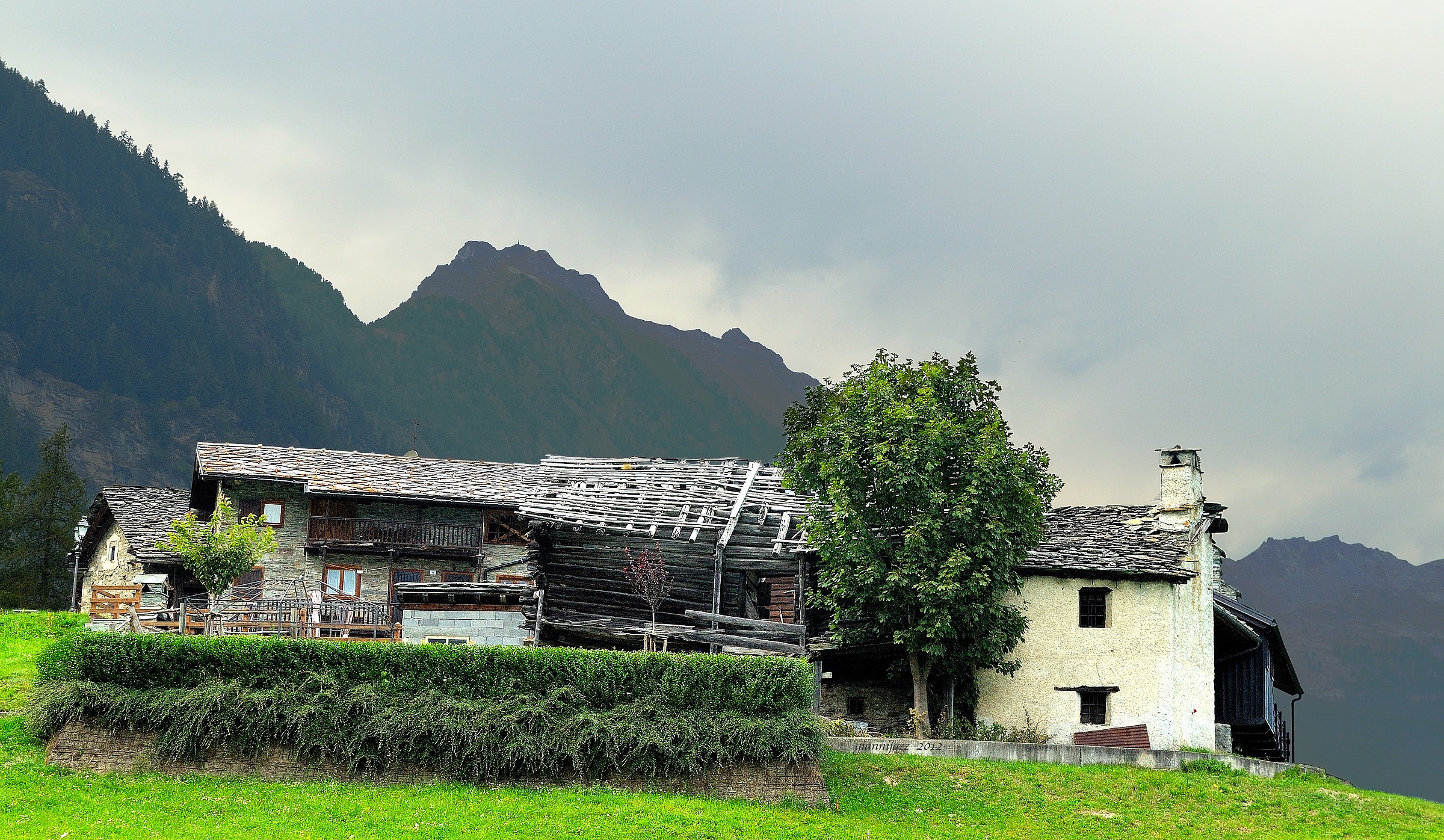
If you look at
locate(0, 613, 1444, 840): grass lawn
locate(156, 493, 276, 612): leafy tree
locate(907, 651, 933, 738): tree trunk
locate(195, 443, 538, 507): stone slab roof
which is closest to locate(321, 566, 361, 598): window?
locate(195, 443, 538, 507): stone slab roof

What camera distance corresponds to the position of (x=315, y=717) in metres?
20.0

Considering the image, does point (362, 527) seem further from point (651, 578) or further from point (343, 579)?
point (651, 578)

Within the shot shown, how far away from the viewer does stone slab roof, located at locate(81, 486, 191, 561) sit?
41897 mm

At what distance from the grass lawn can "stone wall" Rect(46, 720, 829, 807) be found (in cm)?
31

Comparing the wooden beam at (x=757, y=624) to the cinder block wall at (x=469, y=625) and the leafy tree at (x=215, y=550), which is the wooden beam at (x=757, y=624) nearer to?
the cinder block wall at (x=469, y=625)

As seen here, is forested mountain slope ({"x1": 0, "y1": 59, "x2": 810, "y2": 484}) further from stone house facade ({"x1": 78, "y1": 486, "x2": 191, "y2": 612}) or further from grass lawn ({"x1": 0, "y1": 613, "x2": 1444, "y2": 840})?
grass lawn ({"x1": 0, "y1": 613, "x2": 1444, "y2": 840})

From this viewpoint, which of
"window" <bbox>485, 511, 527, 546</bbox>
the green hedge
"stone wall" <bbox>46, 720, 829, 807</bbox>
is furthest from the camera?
"window" <bbox>485, 511, 527, 546</bbox>

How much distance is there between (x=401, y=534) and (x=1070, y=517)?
82.9 feet

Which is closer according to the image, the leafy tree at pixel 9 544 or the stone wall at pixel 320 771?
the stone wall at pixel 320 771

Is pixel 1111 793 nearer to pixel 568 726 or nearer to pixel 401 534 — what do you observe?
pixel 568 726

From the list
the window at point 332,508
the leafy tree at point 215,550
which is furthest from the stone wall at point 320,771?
the window at point 332,508

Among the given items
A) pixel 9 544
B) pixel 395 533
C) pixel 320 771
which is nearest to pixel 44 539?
pixel 9 544

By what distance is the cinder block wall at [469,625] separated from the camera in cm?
3381

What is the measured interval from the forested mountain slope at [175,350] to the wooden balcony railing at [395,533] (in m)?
93.5
